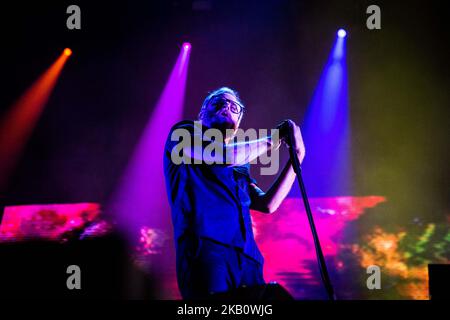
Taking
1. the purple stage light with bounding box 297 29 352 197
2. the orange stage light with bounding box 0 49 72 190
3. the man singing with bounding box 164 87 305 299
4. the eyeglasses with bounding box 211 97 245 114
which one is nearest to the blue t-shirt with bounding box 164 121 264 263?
the man singing with bounding box 164 87 305 299

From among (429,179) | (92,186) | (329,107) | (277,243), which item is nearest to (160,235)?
(92,186)

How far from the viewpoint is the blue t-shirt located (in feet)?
5.14

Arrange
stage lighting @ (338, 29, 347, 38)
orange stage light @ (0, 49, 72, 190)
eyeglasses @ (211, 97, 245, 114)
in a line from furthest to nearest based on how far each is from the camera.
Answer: orange stage light @ (0, 49, 72, 190), stage lighting @ (338, 29, 347, 38), eyeglasses @ (211, 97, 245, 114)

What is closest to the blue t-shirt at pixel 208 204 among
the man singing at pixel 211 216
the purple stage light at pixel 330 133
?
the man singing at pixel 211 216

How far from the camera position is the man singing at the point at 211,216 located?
1.49m

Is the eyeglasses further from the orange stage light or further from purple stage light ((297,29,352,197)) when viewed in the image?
the orange stage light

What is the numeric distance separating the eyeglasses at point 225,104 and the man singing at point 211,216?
0.13 metres

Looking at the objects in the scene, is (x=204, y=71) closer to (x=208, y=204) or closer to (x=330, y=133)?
(x=330, y=133)

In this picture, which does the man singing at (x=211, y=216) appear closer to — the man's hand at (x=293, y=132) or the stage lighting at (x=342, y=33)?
the man's hand at (x=293, y=132)

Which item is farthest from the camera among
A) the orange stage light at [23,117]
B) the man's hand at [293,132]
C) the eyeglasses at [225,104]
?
the orange stage light at [23,117]

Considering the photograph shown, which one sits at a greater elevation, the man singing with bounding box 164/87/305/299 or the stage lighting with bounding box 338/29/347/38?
the stage lighting with bounding box 338/29/347/38

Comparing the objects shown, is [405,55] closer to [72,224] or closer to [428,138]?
[428,138]

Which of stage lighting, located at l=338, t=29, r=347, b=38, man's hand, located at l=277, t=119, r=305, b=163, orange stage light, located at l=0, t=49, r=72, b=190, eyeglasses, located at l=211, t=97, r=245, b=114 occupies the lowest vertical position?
man's hand, located at l=277, t=119, r=305, b=163

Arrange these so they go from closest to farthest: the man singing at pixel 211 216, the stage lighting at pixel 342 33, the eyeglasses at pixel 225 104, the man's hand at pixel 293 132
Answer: the man singing at pixel 211 216, the man's hand at pixel 293 132, the eyeglasses at pixel 225 104, the stage lighting at pixel 342 33
